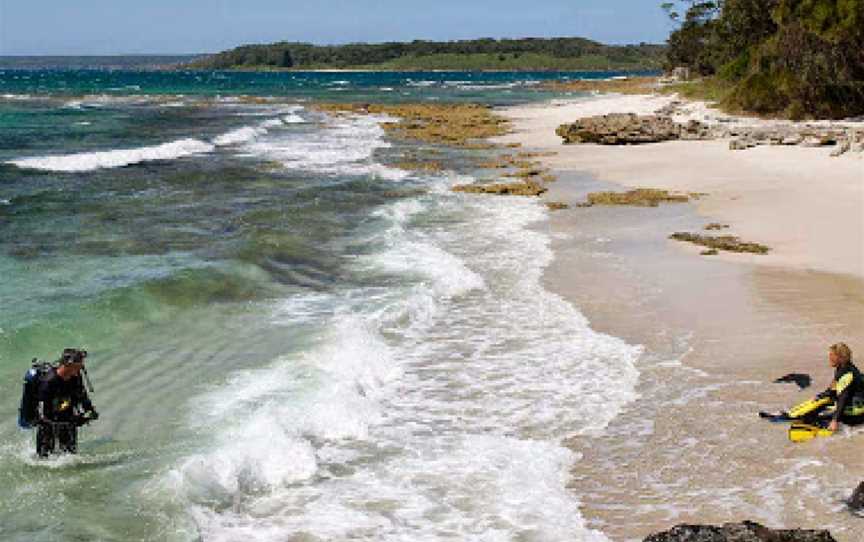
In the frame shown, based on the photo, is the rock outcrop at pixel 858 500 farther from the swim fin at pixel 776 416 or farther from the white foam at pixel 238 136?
the white foam at pixel 238 136

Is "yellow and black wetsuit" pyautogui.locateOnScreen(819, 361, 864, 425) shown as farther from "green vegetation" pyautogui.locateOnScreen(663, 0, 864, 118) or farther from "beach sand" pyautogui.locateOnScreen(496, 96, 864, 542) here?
"green vegetation" pyautogui.locateOnScreen(663, 0, 864, 118)

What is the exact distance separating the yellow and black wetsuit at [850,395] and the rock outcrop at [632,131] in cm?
3391

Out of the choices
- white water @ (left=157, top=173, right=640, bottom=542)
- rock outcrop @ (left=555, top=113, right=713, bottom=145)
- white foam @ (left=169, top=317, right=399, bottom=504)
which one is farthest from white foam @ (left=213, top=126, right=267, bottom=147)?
white foam @ (left=169, top=317, right=399, bottom=504)

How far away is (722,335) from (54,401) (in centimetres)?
925

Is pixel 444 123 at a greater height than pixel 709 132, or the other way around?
pixel 444 123

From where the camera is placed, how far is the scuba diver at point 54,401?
8.41 meters

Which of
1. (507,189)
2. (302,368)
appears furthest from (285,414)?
(507,189)

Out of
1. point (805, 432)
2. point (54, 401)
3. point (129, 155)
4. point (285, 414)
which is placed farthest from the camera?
point (129, 155)

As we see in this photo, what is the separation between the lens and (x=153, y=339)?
13.8 m

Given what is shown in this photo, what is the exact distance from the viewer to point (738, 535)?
18.6 feet

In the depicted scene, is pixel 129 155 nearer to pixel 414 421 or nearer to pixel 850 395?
pixel 414 421

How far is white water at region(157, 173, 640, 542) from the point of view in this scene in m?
7.97

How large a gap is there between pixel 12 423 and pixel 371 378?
14.4 ft

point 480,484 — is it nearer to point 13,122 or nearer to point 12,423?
point 12,423
